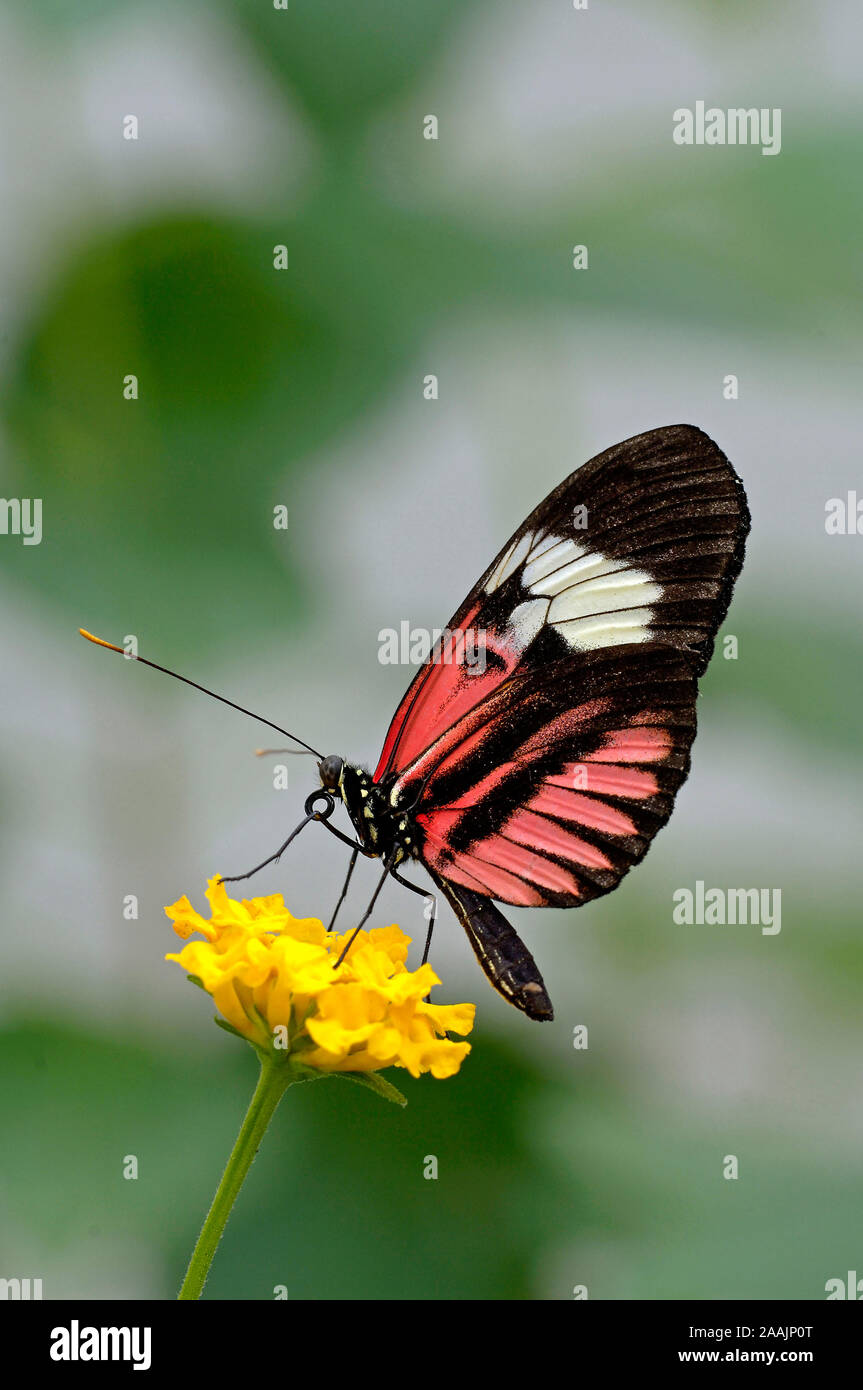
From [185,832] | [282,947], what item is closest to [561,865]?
[282,947]

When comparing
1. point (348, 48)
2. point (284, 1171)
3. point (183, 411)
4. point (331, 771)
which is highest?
point (348, 48)

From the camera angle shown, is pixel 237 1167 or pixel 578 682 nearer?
pixel 237 1167

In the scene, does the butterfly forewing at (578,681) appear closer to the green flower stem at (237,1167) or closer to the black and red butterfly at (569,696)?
the black and red butterfly at (569,696)

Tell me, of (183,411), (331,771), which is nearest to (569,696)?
(331,771)

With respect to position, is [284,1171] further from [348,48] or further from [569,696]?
[348,48]

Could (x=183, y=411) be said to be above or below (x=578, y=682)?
above

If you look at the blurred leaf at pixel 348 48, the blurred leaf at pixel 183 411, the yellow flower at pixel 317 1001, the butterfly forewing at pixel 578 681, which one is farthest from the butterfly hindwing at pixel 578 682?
the blurred leaf at pixel 348 48
